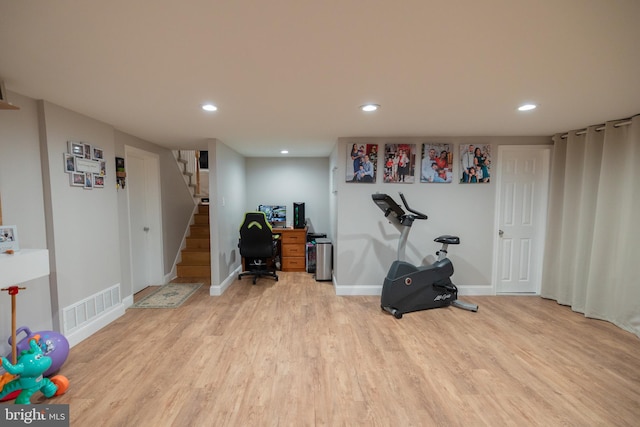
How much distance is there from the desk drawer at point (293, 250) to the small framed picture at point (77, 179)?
3.12 m

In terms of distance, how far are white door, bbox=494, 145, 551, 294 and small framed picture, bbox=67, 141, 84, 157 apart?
5082 millimetres

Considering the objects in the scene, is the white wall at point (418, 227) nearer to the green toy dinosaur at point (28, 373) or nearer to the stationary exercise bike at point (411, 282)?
the stationary exercise bike at point (411, 282)

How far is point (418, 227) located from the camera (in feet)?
12.6

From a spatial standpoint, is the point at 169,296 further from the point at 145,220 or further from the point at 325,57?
the point at 325,57

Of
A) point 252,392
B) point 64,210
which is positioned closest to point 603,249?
point 252,392

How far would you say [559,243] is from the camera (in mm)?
3588

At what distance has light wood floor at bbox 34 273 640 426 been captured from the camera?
5.75ft

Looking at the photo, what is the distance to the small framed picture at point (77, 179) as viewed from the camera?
257 cm

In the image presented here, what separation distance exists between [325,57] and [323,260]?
135 inches

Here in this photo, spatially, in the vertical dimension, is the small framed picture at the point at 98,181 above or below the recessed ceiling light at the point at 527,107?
below

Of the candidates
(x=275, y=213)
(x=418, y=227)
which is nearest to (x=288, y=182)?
(x=275, y=213)

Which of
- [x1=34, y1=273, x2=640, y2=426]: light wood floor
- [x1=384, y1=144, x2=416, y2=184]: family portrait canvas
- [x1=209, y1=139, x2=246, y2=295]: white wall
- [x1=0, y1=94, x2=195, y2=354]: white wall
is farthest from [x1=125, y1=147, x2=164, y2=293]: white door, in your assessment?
[x1=384, y1=144, x2=416, y2=184]: family portrait canvas

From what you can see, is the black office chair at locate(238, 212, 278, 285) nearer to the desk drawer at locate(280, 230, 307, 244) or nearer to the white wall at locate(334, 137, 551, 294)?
the desk drawer at locate(280, 230, 307, 244)

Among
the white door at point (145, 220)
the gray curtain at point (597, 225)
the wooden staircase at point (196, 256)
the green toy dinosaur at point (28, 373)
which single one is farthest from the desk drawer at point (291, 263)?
the gray curtain at point (597, 225)
